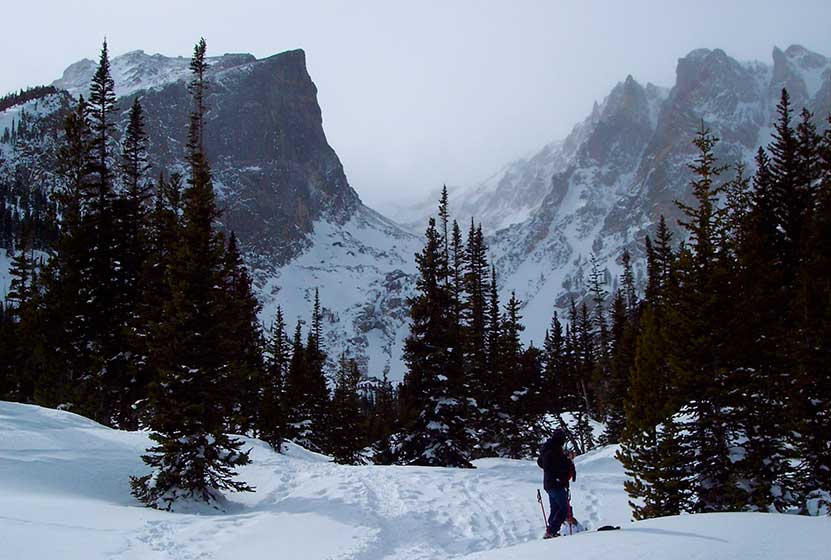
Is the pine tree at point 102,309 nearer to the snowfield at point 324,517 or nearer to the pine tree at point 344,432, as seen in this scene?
the snowfield at point 324,517

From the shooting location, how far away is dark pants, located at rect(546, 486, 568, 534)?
11.7m

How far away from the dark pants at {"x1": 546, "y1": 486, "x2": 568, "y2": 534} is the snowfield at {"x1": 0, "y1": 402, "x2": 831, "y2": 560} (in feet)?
5.65

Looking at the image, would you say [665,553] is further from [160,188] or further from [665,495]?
[160,188]

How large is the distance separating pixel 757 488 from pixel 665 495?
2.04 meters

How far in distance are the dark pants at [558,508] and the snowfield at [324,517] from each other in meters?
1.72

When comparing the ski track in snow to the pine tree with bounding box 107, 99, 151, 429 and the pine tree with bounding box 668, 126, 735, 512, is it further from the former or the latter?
the pine tree with bounding box 107, 99, 151, 429

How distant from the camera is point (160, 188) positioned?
31.0m

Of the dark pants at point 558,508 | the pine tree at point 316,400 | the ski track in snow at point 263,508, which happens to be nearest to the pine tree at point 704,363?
the ski track in snow at point 263,508

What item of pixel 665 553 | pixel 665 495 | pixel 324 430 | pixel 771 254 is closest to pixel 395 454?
pixel 665 495

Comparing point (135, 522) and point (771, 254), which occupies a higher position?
point (771, 254)

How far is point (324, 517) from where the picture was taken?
1434cm

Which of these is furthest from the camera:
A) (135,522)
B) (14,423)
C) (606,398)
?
(606,398)

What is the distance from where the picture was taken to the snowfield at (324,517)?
8242 mm

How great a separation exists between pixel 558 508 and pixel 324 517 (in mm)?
5927
